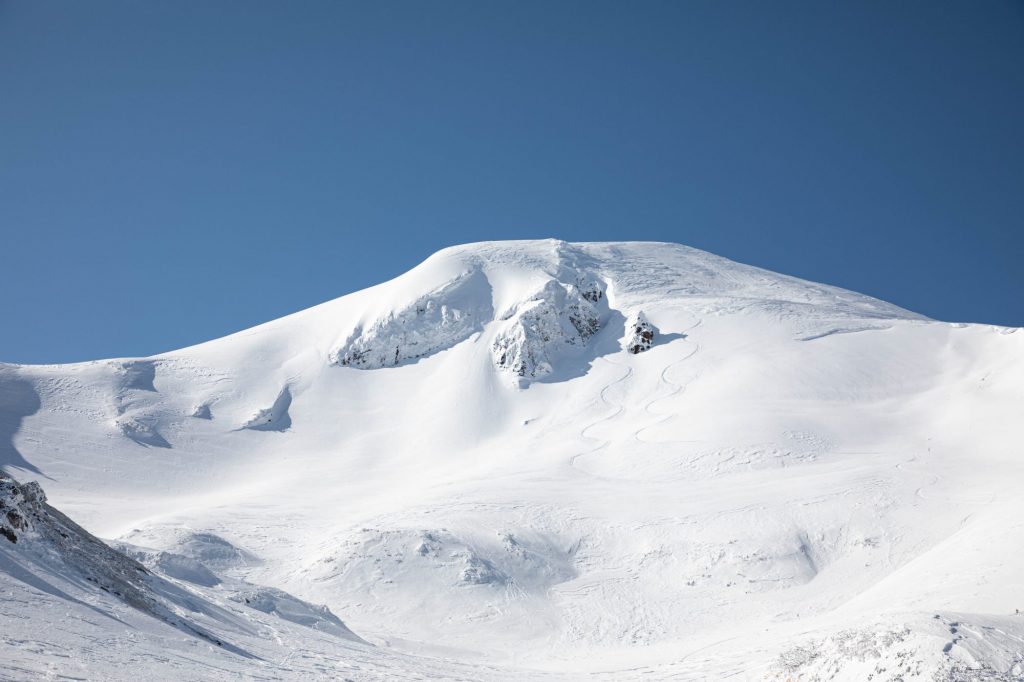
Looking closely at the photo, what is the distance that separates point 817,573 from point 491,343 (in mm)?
37621

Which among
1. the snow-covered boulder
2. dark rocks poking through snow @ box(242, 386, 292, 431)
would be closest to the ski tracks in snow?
the snow-covered boulder

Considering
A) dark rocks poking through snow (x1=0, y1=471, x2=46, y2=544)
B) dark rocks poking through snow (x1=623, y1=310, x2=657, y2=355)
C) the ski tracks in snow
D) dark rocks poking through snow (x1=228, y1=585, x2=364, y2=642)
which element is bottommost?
dark rocks poking through snow (x1=228, y1=585, x2=364, y2=642)

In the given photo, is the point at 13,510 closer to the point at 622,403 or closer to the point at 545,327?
the point at 622,403

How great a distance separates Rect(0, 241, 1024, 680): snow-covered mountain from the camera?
1266 centimetres

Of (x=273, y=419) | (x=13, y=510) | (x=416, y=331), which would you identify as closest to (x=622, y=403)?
(x=416, y=331)

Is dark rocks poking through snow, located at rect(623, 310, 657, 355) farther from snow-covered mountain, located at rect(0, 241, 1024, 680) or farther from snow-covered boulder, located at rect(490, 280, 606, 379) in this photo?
snow-covered boulder, located at rect(490, 280, 606, 379)

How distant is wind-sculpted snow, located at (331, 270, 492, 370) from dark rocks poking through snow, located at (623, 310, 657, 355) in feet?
43.5

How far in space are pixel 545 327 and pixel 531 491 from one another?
2570 centimetres

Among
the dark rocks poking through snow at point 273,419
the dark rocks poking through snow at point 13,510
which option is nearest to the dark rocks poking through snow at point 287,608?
the dark rocks poking through snow at point 13,510

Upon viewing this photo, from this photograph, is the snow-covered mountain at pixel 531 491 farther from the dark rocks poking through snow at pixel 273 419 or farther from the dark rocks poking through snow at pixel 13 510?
the dark rocks poking through snow at pixel 273 419

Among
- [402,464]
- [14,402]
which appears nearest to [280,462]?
[402,464]

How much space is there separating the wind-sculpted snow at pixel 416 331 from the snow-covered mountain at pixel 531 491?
0.28m

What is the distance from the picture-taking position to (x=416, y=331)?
64000 mm

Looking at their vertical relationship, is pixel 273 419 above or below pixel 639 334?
below
